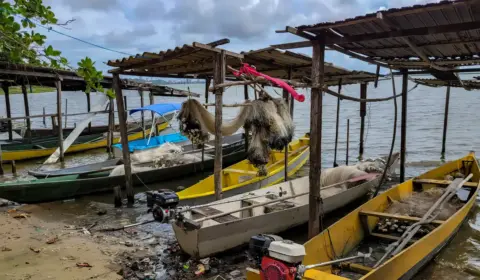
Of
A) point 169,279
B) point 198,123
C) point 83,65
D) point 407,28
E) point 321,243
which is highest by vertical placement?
point 407,28

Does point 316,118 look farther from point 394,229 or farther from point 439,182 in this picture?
point 439,182

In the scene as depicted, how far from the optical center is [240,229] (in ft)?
21.4

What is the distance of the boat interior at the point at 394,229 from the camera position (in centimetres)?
510

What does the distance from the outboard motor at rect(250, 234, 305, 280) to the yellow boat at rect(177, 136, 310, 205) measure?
4564 millimetres

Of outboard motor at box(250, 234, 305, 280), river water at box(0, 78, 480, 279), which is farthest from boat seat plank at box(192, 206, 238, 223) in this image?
river water at box(0, 78, 480, 279)

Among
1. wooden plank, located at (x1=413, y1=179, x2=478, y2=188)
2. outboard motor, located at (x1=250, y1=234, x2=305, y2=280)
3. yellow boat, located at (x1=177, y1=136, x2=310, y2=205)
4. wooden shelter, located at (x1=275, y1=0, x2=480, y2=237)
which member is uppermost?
wooden shelter, located at (x1=275, y1=0, x2=480, y2=237)

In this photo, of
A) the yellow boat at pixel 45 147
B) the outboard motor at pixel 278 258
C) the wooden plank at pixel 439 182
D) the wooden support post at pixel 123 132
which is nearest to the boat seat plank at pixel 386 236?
the wooden plank at pixel 439 182

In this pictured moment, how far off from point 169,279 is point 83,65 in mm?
3601

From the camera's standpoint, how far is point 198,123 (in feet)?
27.9

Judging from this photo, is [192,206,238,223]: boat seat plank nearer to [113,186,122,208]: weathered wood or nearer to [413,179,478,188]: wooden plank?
[113,186,122,208]: weathered wood

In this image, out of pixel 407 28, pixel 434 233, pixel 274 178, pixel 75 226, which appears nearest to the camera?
pixel 407 28

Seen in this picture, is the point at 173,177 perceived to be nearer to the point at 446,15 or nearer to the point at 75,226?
the point at 75,226

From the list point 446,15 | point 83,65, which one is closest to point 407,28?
point 446,15

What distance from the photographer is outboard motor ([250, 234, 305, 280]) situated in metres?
3.59
